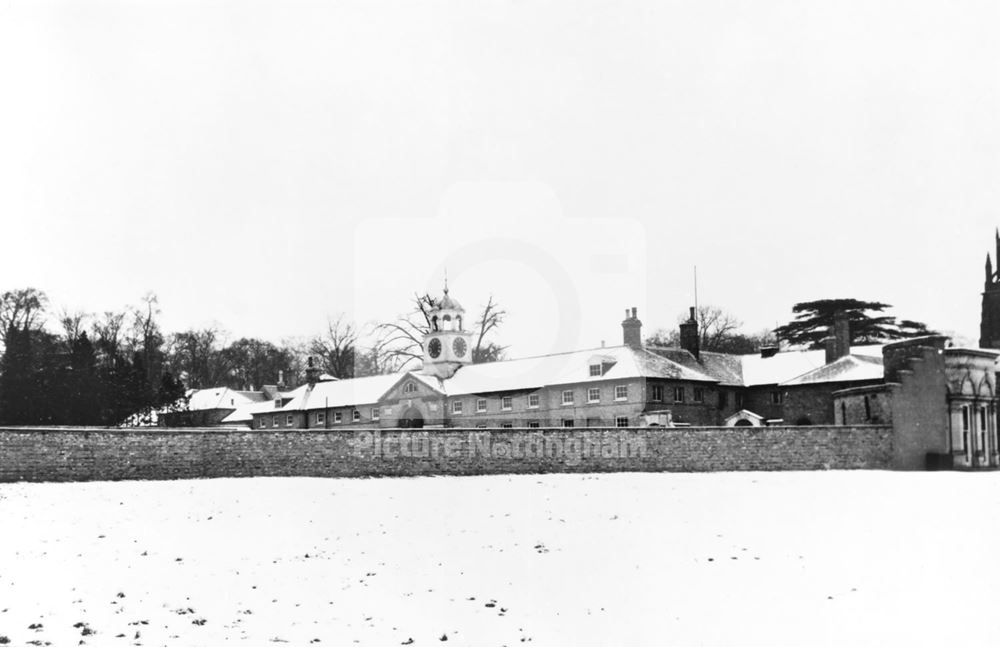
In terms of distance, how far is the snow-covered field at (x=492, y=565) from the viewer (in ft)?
49.9

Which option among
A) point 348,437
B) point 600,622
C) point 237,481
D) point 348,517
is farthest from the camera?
point 348,437

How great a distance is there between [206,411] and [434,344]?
2572 centimetres

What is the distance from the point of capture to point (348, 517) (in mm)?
24828

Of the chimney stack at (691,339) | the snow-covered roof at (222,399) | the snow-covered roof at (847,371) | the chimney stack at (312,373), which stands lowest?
the snow-covered roof at (222,399)

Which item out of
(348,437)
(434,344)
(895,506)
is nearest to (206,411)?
(434,344)

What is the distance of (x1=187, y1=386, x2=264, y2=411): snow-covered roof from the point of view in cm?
8075

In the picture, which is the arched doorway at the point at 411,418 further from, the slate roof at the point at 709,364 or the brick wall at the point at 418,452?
the brick wall at the point at 418,452

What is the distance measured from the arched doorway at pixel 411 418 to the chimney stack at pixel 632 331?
566 inches

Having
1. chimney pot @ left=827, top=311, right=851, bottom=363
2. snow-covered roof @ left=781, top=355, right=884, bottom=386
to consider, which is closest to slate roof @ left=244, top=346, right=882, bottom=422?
snow-covered roof @ left=781, top=355, right=884, bottom=386

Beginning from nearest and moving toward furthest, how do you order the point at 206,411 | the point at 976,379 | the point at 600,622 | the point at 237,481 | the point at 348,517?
the point at 600,622
the point at 348,517
the point at 237,481
the point at 976,379
the point at 206,411

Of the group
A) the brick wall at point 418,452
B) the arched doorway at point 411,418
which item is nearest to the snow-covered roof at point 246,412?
the arched doorway at point 411,418

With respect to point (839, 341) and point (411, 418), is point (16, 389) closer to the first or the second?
point (411, 418)

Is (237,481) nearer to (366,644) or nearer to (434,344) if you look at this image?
(366,644)

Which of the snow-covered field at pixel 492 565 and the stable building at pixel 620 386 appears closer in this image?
the snow-covered field at pixel 492 565
